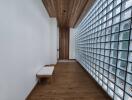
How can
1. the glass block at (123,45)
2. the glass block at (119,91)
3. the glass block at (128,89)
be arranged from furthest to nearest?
the glass block at (119,91) → the glass block at (123,45) → the glass block at (128,89)

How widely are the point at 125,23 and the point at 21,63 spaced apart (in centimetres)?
203

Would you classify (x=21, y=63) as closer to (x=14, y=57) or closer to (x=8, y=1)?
(x=14, y=57)

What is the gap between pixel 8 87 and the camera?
152 cm

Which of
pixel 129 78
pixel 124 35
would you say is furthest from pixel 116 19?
pixel 129 78

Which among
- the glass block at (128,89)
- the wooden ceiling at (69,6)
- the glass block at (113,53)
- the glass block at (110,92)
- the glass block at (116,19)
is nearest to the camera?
the glass block at (128,89)

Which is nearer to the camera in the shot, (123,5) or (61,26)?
(123,5)

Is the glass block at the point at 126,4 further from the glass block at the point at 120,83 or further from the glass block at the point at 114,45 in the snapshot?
the glass block at the point at 120,83

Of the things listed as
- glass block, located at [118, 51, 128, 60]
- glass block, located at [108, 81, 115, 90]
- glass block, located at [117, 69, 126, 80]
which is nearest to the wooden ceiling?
glass block, located at [118, 51, 128, 60]

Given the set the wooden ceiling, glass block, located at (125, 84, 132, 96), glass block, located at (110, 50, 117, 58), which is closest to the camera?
glass block, located at (125, 84, 132, 96)

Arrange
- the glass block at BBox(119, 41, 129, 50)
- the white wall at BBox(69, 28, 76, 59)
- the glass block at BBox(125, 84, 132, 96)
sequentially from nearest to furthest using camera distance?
the glass block at BBox(125, 84, 132, 96), the glass block at BBox(119, 41, 129, 50), the white wall at BBox(69, 28, 76, 59)

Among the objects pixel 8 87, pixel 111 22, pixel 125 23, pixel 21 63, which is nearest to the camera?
pixel 8 87

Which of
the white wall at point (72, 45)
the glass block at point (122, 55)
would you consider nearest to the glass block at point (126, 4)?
the glass block at point (122, 55)

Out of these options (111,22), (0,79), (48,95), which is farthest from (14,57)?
(111,22)

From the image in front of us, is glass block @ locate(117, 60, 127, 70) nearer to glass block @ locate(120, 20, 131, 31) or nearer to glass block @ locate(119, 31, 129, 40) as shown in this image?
glass block @ locate(119, 31, 129, 40)
